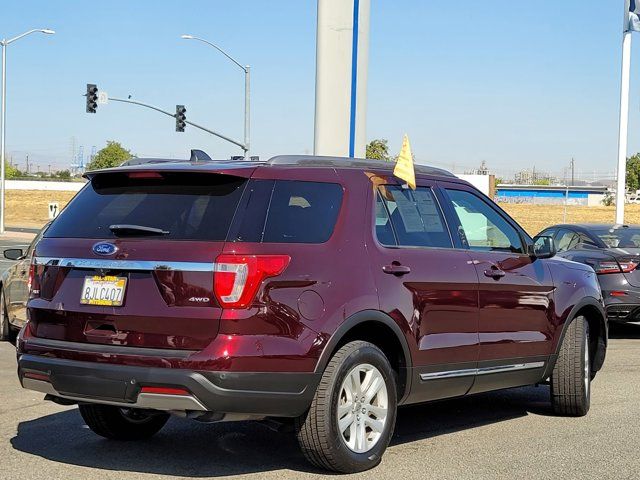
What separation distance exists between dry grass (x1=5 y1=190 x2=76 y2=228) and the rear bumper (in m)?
56.2

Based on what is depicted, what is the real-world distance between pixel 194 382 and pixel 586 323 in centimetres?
404

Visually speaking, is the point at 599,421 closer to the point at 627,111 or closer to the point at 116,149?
the point at 627,111

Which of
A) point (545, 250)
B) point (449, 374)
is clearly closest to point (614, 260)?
point (545, 250)

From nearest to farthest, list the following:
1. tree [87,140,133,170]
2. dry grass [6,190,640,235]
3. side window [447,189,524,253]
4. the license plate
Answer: the license plate
side window [447,189,524,253]
dry grass [6,190,640,235]
tree [87,140,133,170]

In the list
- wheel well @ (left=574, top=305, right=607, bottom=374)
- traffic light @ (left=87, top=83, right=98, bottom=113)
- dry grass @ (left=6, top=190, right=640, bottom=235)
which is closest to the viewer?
wheel well @ (left=574, top=305, right=607, bottom=374)

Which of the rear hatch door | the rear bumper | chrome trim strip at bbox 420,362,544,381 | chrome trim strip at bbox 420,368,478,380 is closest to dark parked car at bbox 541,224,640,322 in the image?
chrome trim strip at bbox 420,362,544,381

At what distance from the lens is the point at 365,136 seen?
43.3ft

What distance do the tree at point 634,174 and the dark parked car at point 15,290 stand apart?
139 metres

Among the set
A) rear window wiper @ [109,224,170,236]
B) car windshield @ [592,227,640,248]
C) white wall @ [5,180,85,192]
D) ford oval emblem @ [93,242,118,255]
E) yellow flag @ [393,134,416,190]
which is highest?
yellow flag @ [393,134,416,190]

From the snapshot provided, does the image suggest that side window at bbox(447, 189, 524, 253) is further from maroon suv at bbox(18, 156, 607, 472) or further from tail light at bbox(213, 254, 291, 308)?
tail light at bbox(213, 254, 291, 308)

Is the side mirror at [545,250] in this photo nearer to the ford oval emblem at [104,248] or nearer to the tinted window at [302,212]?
the tinted window at [302,212]

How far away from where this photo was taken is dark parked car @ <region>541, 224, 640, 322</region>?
1207cm

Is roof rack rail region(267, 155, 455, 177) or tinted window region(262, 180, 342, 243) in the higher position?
roof rack rail region(267, 155, 455, 177)

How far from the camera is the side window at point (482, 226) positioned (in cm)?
679
